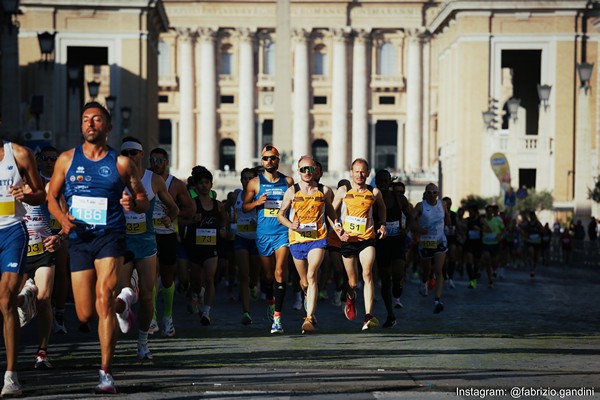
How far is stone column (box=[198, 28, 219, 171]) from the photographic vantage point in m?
120

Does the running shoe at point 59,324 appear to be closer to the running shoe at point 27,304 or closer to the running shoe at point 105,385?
the running shoe at point 27,304

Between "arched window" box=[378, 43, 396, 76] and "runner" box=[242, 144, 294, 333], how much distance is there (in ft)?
348

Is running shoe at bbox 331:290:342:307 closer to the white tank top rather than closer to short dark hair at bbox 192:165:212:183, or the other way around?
short dark hair at bbox 192:165:212:183

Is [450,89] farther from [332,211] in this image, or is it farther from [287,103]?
[332,211]

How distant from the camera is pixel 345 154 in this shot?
4771 inches

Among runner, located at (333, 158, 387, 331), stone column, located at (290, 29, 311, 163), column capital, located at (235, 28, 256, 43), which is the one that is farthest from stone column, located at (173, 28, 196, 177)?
runner, located at (333, 158, 387, 331)

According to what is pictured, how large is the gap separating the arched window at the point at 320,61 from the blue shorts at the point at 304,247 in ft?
350

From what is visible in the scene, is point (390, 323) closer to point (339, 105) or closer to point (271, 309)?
point (271, 309)

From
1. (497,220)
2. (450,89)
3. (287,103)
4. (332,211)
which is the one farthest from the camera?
(450,89)

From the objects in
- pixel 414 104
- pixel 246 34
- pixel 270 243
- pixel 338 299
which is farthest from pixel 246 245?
pixel 414 104

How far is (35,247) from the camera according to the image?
41.5ft

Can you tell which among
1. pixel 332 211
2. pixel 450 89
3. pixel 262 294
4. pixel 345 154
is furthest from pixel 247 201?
pixel 345 154

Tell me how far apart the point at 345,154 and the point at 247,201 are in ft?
341

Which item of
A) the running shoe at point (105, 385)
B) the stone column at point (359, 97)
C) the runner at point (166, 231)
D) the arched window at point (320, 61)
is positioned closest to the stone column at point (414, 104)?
the stone column at point (359, 97)
